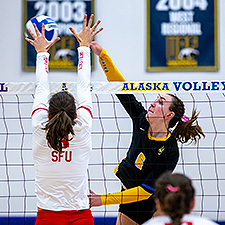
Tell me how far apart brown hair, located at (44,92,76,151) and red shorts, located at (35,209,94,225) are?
36cm

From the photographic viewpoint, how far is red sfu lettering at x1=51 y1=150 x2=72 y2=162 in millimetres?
2061

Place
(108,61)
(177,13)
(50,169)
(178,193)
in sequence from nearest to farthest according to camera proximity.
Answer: (178,193) < (50,169) < (108,61) < (177,13)

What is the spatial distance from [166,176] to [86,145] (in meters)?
0.69

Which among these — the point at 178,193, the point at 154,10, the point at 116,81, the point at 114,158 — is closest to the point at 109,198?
the point at 116,81

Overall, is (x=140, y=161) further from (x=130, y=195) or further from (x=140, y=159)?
(x=130, y=195)

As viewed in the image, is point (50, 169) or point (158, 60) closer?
point (50, 169)

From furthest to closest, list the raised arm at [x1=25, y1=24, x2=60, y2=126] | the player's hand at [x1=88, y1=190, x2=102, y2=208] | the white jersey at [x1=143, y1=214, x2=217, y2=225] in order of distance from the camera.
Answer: the player's hand at [x1=88, y1=190, x2=102, y2=208] → the raised arm at [x1=25, y1=24, x2=60, y2=126] → the white jersey at [x1=143, y1=214, x2=217, y2=225]

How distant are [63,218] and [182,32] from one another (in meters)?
3.32

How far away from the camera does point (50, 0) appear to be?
15.6 feet

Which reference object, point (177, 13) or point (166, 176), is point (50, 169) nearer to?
point (166, 176)

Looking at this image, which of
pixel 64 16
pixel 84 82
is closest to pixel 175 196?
pixel 84 82

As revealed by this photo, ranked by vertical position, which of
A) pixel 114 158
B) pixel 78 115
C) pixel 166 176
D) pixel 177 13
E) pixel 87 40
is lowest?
pixel 114 158

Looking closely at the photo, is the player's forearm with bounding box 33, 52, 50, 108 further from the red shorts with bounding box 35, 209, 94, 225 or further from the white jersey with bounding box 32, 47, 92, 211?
the red shorts with bounding box 35, 209, 94, 225

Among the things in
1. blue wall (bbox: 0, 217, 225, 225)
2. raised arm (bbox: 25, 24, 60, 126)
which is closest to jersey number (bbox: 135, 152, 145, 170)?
raised arm (bbox: 25, 24, 60, 126)
